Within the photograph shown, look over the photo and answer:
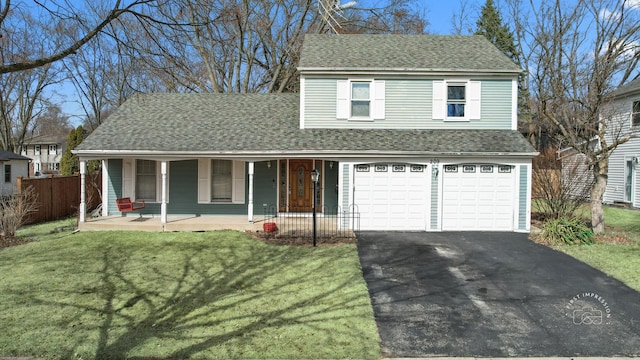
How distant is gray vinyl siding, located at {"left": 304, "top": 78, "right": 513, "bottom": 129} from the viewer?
Answer: 1431cm

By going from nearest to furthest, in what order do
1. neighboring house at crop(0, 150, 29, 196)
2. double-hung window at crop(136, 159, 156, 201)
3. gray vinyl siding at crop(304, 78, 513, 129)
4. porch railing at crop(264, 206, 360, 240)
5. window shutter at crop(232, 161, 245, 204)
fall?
porch railing at crop(264, 206, 360, 240), gray vinyl siding at crop(304, 78, 513, 129), window shutter at crop(232, 161, 245, 204), double-hung window at crop(136, 159, 156, 201), neighboring house at crop(0, 150, 29, 196)

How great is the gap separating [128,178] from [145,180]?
1.91ft

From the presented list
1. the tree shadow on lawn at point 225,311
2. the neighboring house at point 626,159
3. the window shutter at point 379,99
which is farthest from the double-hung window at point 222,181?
the neighboring house at point 626,159

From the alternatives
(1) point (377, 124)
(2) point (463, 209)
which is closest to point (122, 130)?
(1) point (377, 124)

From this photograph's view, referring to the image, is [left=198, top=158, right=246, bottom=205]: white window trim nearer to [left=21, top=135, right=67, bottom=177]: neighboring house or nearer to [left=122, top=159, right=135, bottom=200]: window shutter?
[left=122, top=159, right=135, bottom=200]: window shutter

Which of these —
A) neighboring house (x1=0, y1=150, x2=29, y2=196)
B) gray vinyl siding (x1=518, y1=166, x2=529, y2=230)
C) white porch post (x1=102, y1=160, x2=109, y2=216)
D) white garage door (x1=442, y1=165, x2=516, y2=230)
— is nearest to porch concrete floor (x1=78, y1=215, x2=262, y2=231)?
white porch post (x1=102, y1=160, x2=109, y2=216)

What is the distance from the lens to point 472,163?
43.7 feet

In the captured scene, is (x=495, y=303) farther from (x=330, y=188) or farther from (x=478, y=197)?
(x=330, y=188)

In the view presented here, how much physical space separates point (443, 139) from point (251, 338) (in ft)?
34.0

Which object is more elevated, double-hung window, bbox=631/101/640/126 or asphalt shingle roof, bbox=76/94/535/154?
double-hung window, bbox=631/101/640/126

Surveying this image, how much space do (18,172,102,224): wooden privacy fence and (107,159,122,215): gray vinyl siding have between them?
4.58ft

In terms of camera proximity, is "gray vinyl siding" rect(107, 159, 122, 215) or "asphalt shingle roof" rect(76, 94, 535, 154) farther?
"gray vinyl siding" rect(107, 159, 122, 215)

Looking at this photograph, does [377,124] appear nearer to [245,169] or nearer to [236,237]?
[245,169]

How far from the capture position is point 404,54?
15.4 m
